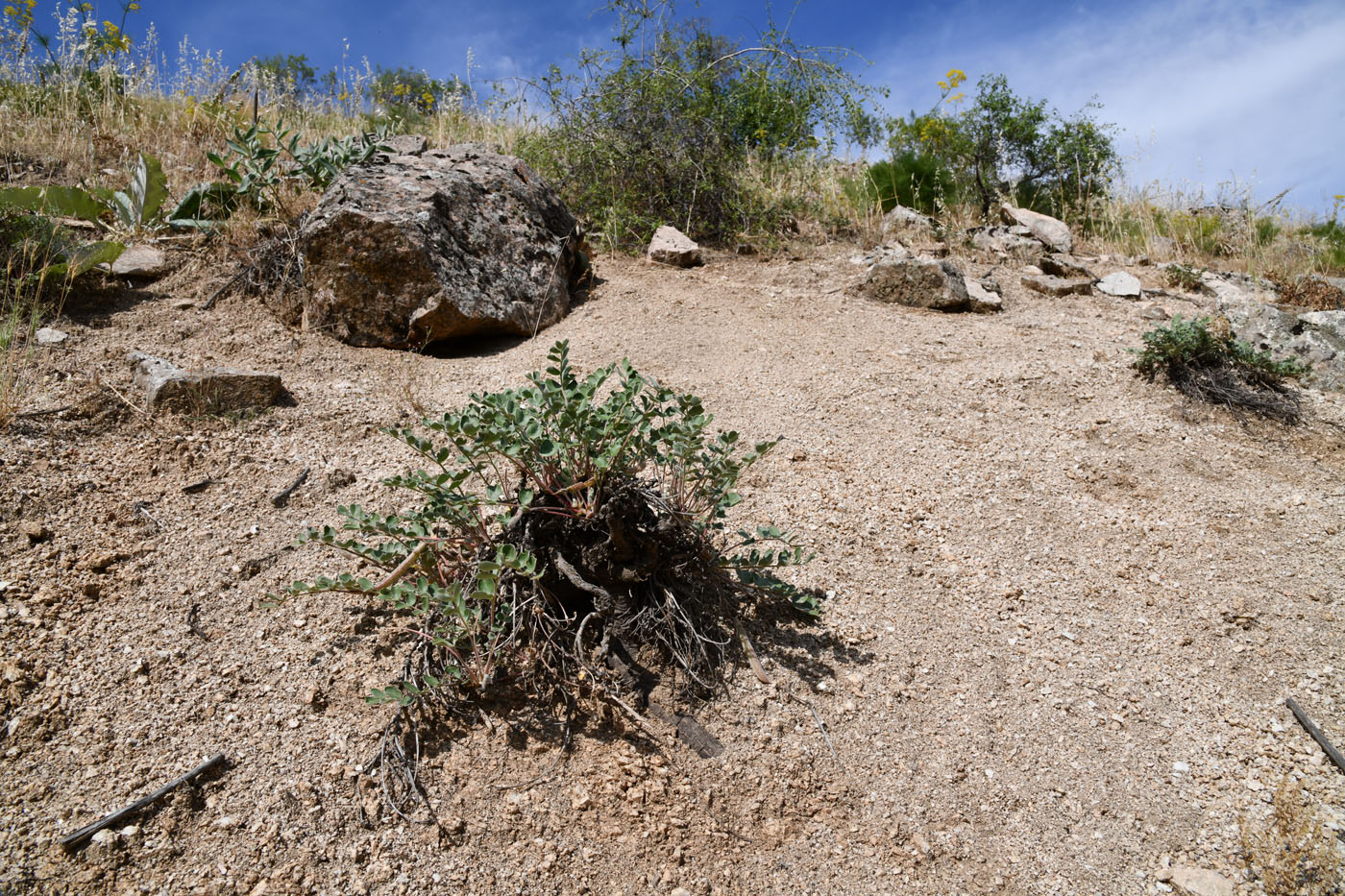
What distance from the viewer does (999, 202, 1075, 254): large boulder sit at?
5.78 m

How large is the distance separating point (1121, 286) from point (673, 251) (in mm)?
2824

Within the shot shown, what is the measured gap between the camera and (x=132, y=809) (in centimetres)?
153

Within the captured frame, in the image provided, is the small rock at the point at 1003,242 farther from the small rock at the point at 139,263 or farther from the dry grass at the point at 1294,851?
the small rock at the point at 139,263

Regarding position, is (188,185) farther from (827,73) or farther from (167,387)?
(827,73)

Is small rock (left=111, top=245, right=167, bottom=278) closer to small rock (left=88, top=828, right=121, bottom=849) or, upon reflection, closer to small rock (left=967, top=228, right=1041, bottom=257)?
small rock (left=88, top=828, right=121, bottom=849)

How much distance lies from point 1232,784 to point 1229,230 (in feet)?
20.0

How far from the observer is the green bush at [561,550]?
1.79m

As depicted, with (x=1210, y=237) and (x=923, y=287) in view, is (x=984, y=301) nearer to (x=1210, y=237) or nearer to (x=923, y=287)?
(x=923, y=287)

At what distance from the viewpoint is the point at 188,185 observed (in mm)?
4887

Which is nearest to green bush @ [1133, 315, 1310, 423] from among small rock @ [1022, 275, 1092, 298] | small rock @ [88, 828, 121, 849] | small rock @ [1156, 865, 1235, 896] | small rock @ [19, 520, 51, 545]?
small rock @ [1022, 275, 1092, 298]

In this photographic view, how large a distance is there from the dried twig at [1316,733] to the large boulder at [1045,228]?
14.6 feet

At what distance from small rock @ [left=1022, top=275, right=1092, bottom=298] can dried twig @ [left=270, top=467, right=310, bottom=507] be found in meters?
4.34

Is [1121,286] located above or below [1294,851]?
above

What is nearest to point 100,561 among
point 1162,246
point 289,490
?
point 289,490
